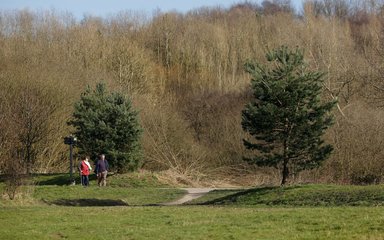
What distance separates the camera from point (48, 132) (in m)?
44.7

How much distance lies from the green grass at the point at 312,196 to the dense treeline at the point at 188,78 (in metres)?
8.86

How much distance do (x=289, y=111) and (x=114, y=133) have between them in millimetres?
14437

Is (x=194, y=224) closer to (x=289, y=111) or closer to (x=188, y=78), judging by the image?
(x=289, y=111)

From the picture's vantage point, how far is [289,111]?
86.0 feet

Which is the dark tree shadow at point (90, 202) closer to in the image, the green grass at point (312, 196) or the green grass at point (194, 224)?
the green grass at point (312, 196)

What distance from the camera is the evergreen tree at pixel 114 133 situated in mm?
37562

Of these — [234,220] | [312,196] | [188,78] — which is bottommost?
[312,196]

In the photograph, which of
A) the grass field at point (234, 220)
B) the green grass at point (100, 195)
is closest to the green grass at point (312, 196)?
the grass field at point (234, 220)

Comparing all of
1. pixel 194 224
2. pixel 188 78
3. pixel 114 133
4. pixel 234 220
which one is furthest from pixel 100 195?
pixel 188 78

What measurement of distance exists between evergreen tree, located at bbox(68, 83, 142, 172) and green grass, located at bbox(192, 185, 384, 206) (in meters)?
13.4

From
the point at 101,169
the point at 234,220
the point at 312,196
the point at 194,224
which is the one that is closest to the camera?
the point at 194,224

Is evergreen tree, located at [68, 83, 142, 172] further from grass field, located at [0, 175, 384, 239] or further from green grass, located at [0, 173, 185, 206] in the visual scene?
grass field, located at [0, 175, 384, 239]

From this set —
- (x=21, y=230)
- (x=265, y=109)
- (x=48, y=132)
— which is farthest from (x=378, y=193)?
(x=48, y=132)

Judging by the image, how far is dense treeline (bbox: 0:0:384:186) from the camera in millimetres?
38906
